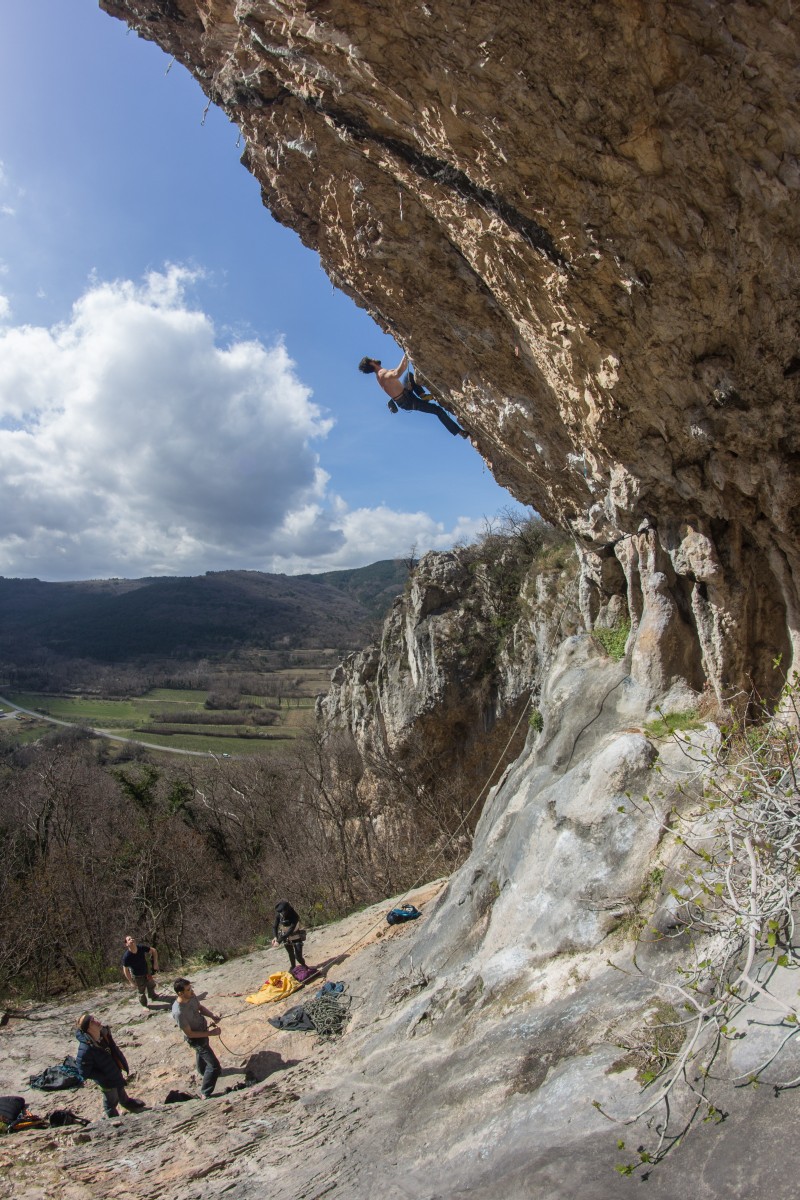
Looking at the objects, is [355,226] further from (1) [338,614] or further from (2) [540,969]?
(1) [338,614]

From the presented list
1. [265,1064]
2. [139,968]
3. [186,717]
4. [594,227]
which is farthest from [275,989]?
[186,717]

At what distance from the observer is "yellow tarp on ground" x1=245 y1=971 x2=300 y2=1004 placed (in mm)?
10430

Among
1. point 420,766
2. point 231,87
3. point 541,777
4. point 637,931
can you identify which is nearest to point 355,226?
point 231,87

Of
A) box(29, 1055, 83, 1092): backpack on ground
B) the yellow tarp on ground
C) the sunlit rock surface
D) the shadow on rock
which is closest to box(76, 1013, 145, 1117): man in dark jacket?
the sunlit rock surface

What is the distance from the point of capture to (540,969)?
19.7 feet

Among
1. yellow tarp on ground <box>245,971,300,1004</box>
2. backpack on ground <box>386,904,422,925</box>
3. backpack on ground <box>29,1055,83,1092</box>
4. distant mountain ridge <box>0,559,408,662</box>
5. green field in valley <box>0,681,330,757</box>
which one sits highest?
distant mountain ridge <box>0,559,408,662</box>

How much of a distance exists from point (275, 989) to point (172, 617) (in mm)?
148693

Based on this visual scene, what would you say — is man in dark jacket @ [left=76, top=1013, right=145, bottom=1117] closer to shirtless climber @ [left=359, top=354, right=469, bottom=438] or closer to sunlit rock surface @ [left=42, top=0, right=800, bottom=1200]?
sunlit rock surface @ [left=42, top=0, right=800, bottom=1200]

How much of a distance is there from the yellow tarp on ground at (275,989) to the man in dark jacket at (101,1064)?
294 cm

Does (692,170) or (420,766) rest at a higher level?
(692,170)

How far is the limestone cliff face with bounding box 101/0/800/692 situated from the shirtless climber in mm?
1342

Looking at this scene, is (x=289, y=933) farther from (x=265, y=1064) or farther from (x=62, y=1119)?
(x=62, y=1119)

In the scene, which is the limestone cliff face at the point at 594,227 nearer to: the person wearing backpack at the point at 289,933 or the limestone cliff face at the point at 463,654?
the person wearing backpack at the point at 289,933

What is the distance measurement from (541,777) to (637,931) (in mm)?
2848
